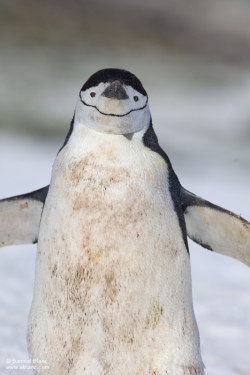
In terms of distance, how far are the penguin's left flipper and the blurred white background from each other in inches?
41.9

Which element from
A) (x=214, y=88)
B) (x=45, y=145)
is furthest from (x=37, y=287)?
(x=214, y=88)

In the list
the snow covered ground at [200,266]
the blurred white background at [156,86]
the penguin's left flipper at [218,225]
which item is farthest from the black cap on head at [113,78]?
the blurred white background at [156,86]

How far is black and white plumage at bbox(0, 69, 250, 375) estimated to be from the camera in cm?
135

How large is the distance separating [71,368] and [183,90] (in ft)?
13.5

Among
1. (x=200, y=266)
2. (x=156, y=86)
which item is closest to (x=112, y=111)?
(x=200, y=266)

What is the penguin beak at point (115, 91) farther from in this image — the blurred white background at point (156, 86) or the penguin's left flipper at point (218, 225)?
the blurred white background at point (156, 86)

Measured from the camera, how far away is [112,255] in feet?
4.43

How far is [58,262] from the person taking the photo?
4.55 feet

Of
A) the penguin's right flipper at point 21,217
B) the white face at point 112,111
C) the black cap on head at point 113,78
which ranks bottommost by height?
the penguin's right flipper at point 21,217

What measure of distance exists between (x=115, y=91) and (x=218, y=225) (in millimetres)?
534

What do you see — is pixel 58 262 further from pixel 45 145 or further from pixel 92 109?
pixel 45 145

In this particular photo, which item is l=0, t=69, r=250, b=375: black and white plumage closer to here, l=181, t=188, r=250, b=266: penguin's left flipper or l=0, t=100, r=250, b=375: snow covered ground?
l=181, t=188, r=250, b=266: penguin's left flipper

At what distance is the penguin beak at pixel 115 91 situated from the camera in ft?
4.33

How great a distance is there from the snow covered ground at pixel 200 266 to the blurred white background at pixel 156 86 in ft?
0.03
